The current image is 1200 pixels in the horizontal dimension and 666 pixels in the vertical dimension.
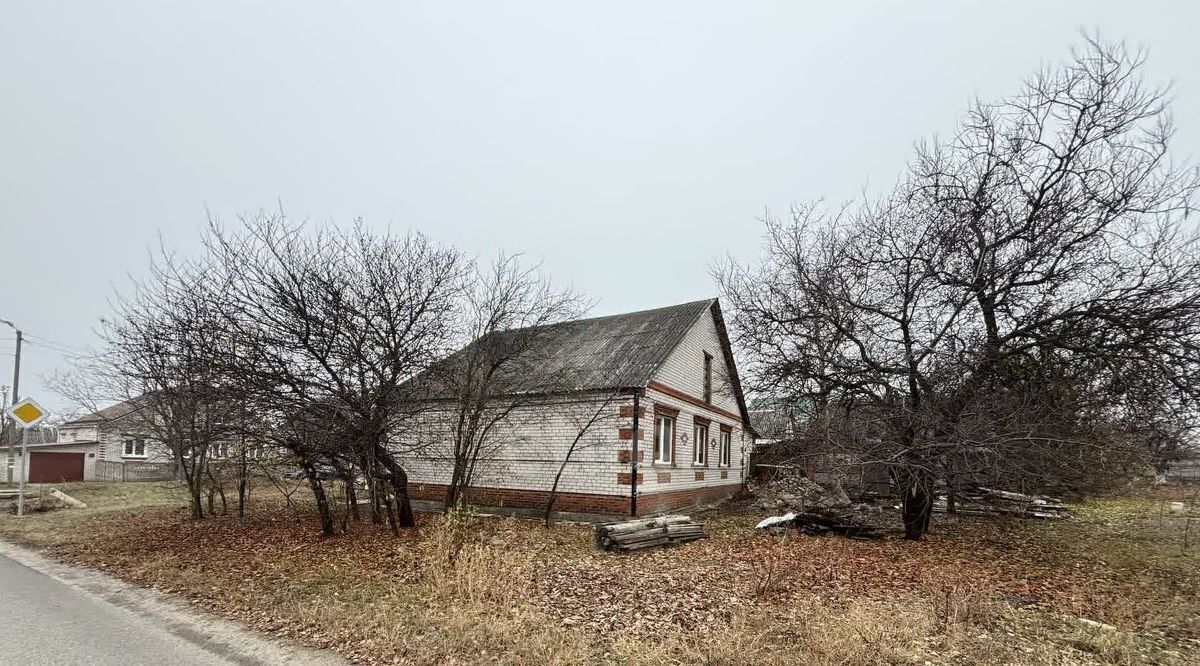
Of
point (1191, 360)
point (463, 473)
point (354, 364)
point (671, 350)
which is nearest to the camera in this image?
point (1191, 360)

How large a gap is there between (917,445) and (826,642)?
20.6 feet

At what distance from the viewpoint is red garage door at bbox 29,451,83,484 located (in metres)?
28.8

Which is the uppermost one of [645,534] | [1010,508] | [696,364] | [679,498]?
[696,364]

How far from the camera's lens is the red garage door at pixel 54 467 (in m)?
28.8

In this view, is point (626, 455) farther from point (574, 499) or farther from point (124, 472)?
point (124, 472)

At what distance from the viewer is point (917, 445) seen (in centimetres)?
1053

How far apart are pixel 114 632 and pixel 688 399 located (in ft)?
47.0

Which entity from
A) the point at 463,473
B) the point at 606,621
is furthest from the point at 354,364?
the point at 606,621

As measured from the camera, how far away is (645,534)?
11.5m

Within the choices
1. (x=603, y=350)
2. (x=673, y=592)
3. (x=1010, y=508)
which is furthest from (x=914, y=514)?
(x=603, y=350)

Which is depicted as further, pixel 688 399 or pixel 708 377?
pixel 708 377

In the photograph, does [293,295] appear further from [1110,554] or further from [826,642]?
[1110,554]

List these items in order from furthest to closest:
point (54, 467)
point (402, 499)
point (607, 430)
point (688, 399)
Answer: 1. point (54, 467)
2. point (688, 399)
3. point (607, 430)
4. point (402, 499)

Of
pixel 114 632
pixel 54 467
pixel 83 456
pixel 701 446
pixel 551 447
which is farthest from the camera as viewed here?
pixel 83 456
